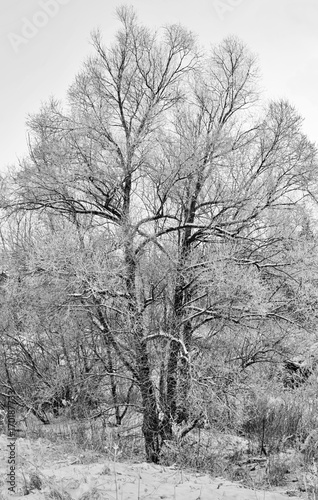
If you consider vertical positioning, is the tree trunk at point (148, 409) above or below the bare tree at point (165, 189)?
below

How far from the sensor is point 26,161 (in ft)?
33.9

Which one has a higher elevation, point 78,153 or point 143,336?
point 78,153

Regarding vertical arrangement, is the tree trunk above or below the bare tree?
below

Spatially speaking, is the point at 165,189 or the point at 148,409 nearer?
the point at 148,409

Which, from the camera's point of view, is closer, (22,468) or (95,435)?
(22,468)

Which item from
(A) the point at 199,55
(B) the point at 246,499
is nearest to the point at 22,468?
(B) the point at 246,499

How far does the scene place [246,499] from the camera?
398 centimetres

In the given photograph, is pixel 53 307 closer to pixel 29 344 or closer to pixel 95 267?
pixel 95 267

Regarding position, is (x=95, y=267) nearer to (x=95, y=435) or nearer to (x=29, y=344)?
(x=95, y=435)

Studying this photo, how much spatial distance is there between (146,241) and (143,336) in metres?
2.16

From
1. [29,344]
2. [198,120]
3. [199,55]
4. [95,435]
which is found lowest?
[95,435]

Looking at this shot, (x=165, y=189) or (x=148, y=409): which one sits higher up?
(x=165, y=189)

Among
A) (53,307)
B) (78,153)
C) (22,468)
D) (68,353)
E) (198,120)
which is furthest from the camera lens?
(68,353)

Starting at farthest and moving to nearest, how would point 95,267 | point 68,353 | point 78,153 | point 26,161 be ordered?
point 68,353
point 26,161
point 78,153
point 95,267
